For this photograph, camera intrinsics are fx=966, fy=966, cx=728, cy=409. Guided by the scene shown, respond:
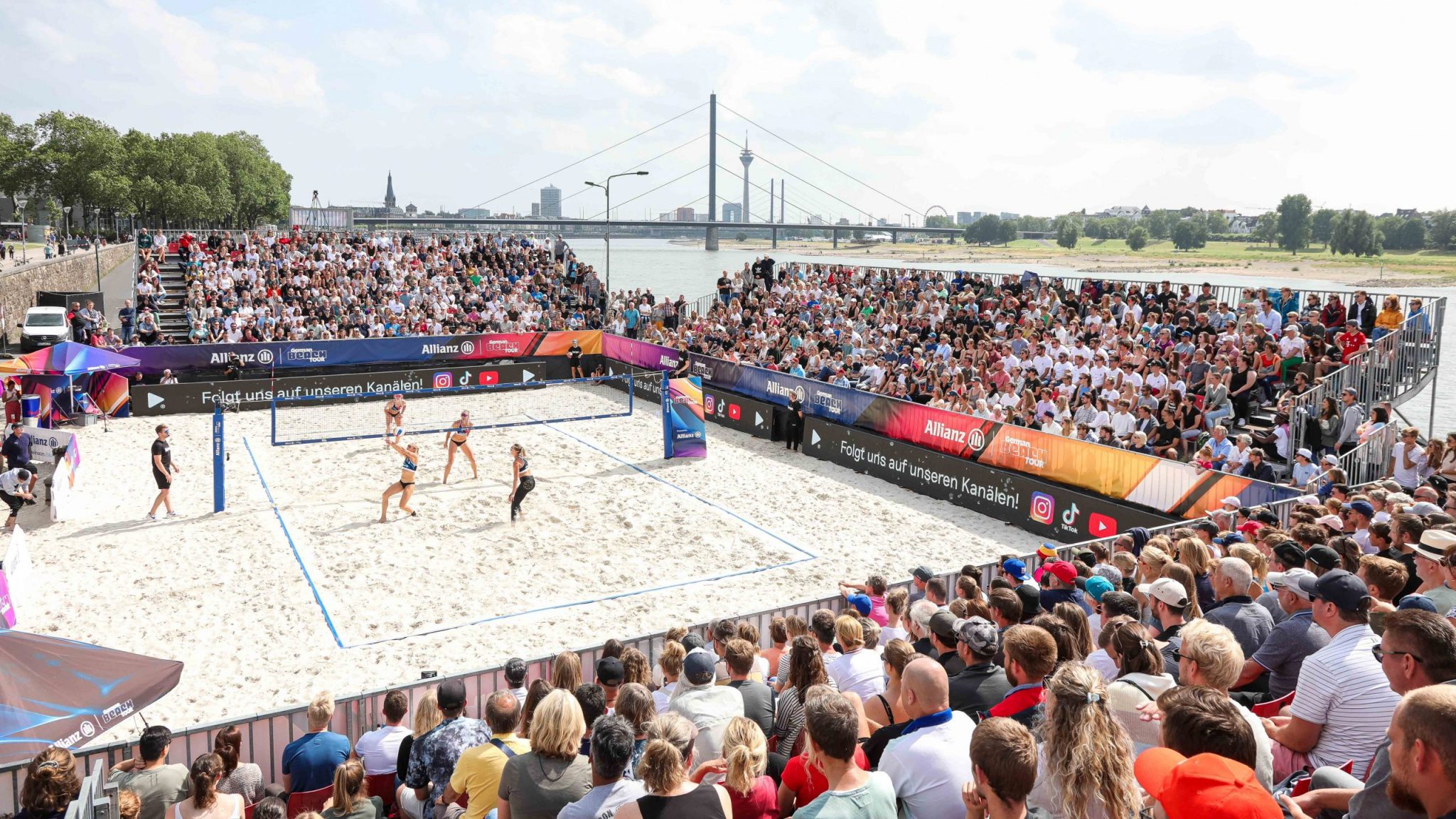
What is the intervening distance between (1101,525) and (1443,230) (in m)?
37.4

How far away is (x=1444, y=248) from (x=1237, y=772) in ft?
160

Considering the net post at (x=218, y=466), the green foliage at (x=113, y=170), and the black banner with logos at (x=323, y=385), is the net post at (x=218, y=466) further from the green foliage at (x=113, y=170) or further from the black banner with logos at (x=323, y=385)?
the green foliage at (x=113, y=170)

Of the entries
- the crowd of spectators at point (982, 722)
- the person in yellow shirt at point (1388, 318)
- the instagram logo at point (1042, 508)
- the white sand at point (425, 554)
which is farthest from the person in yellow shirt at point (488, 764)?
the person in yellow shirt at point (1388, 318)

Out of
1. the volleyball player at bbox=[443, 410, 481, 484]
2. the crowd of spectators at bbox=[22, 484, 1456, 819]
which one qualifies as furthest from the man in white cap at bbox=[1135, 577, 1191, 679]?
the volleyball player at bbox=[443, 410, 481, 484]

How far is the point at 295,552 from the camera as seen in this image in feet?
45.1

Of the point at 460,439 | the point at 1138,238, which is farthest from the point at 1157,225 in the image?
the point at 460,439

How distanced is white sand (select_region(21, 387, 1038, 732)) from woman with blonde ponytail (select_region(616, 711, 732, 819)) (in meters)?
5.85

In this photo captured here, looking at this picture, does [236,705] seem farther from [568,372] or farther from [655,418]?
[568,372]

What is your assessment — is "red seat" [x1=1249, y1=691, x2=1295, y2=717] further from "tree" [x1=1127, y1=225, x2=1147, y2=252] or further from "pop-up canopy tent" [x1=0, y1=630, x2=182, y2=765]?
"tree" [x1=1127, y1=225, x2=1147, y2=252]

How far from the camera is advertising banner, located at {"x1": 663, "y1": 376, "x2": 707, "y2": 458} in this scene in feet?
65.8

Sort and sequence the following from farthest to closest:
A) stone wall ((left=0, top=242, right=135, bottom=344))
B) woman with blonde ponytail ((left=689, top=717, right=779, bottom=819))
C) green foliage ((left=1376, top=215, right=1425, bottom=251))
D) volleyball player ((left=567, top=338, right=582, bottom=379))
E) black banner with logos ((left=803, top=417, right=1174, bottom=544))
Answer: green foliage ((left=1376, top=215, right=1425, bottom=251)) → stone wall ((left=0, top=242, right=135, bottom=344)) → volleyball player ((left=567, top=338, right=582, bottom=379)) → black banner with logos ((left=803, top=417, right=1174, bottom=544)) → woman with blonde ponytail ((left=689, top=717, right=779, bottom=819))

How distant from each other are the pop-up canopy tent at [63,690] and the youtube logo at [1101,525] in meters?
12.2

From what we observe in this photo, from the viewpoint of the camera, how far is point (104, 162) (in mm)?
65938

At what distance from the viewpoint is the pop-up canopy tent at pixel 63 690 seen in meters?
5.93
